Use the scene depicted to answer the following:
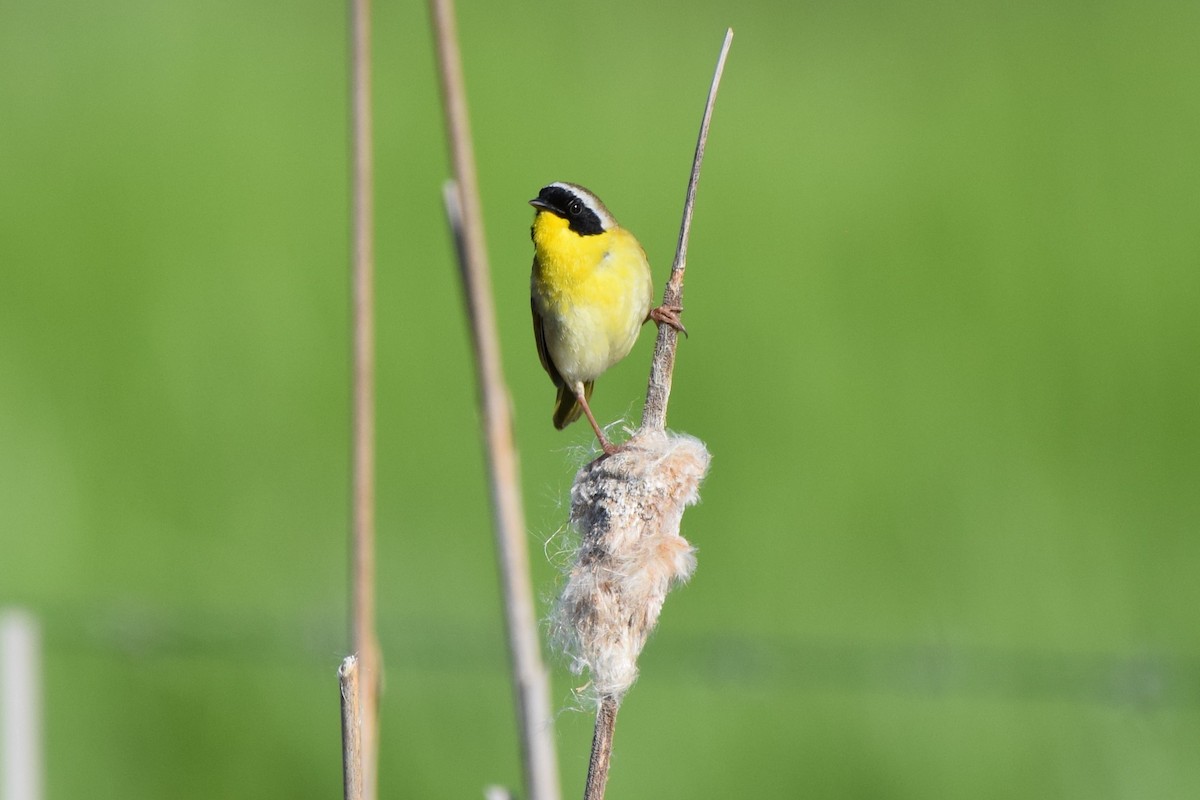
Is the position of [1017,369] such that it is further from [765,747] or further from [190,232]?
[190,232]

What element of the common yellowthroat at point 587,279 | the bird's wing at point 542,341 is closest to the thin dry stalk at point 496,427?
the common yellowthroat at point 587,279

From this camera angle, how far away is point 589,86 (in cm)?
642

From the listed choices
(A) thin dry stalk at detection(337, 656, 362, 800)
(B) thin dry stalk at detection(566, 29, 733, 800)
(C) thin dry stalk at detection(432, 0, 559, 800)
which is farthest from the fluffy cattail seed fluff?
(C) thin dry stalk at detection(432, 0, 559, 800)

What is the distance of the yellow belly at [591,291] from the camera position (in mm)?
2600

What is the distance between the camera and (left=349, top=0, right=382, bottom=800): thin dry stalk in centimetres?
121

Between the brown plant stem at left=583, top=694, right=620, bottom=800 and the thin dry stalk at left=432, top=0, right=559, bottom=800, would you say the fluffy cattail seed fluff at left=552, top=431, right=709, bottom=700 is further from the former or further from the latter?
the thin dry stalk at left=432, top=0, right=559, bottom=800

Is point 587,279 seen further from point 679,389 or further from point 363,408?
point 679,389

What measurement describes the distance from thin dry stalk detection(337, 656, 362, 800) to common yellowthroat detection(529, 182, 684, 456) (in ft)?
4.54

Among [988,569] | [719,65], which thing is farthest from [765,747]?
[719,65]

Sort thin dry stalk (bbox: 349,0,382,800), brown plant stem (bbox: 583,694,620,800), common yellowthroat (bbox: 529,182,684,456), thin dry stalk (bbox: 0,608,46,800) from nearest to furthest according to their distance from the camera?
thin dry stalk (bbox: 349,0,382,800), brown plant stem (bbox: 583,694,620,800), thin dry stalk (bbox: 0,608,46,800), common yellowthroat (bbox: 529,182,684,456)

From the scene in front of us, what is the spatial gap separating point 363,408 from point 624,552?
545 mm

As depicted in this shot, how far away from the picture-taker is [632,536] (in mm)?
1741

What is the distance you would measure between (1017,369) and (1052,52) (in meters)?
2.30

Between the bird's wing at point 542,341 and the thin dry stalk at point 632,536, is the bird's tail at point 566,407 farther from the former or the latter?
the thin dry stalk at point 632,536
